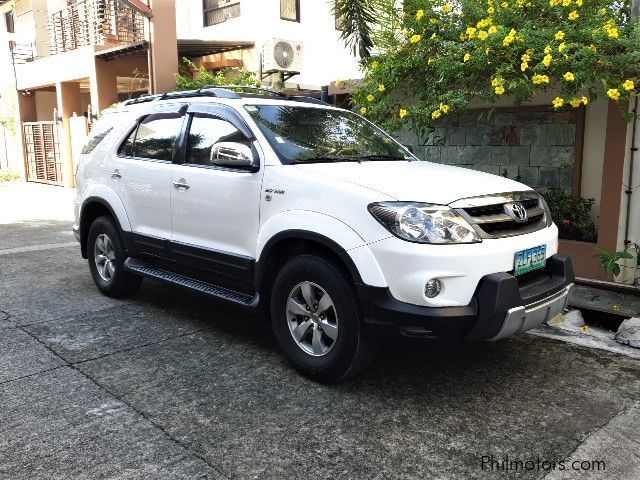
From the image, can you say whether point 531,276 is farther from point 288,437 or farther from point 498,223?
point 288,437

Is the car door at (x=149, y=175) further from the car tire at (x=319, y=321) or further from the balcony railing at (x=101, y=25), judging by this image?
the balcony railing at (x=101, y=25)

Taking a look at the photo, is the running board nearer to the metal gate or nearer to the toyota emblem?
the toyota emblem

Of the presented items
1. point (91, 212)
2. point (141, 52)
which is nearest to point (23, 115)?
point (141, 52)

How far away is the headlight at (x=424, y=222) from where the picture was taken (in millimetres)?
3300

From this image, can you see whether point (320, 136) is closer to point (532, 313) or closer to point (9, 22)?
point (532, 313)

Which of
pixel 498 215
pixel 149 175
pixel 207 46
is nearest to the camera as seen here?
pixel 498 215

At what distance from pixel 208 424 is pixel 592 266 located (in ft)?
14.7

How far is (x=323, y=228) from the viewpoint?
356 centimetres

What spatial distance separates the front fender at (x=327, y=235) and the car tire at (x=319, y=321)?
0.50 feet

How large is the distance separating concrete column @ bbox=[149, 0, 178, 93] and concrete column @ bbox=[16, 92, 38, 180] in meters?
9.14

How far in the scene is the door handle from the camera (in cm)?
455

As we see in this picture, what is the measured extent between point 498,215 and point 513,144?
3.75 metres

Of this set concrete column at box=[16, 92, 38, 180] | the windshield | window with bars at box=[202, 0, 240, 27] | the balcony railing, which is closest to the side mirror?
the windshield

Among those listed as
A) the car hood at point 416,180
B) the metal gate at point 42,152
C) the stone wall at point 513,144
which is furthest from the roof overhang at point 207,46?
the car hood at point 416,180
